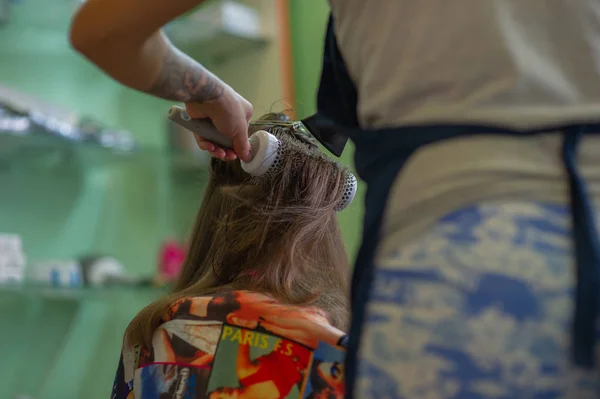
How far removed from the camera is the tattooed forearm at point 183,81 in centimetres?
66

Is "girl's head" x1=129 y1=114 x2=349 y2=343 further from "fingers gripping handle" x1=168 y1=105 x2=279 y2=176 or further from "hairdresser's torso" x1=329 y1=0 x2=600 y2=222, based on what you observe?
"hairdresser's torso" x1=329 y1=0 x2=600 y2=222

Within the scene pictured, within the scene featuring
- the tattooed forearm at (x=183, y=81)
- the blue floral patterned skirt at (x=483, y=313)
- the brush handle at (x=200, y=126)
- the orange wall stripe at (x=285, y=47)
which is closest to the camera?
the blue floral patterned skirt at (x=483, y=313)

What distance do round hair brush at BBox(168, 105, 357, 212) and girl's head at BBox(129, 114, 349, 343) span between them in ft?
0.03

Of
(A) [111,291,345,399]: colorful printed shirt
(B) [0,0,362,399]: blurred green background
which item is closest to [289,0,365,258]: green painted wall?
(B) [0,0,362,399]: blurred green background

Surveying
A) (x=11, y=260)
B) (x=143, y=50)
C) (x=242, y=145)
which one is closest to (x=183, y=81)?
(x=143, y=50)

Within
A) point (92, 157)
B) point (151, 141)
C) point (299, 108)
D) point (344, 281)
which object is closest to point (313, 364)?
point (344, 281)

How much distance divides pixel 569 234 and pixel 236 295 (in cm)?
51

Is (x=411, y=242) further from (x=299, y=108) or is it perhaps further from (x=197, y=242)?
(x=299, y=108)

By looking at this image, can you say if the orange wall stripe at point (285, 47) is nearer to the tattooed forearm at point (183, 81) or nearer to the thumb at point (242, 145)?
the thumb at point (242, 145)

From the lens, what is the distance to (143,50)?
61 centimetres

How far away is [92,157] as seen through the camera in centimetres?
207

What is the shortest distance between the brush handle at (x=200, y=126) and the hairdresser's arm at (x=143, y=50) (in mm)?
49

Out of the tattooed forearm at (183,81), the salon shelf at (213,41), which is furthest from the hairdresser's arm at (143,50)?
the salon shelf at (213,41)

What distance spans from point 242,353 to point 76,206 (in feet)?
4.40
